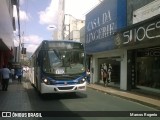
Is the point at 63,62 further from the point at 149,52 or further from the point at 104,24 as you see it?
the point at 104,24

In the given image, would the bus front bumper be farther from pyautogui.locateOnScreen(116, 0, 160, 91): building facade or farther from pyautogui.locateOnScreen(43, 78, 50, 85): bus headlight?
pyautogui.locateOnScreen(116, 0, 160, 91): building facade

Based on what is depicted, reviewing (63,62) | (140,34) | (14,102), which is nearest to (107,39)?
(140,34)

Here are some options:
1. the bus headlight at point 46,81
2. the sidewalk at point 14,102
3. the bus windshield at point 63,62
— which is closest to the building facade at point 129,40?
the bus windshield at point 63,62

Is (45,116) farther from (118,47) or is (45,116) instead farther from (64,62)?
(118,47)

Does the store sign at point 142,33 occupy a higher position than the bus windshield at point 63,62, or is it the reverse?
the store sign at point 142,33

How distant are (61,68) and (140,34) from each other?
211 inches

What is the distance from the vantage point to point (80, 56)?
17.2 m

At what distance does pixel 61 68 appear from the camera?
1658 centimetres

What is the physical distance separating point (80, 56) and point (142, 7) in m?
5.88

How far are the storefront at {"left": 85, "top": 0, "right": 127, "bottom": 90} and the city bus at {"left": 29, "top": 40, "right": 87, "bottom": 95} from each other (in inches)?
272

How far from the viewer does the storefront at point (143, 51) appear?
57.5 ft

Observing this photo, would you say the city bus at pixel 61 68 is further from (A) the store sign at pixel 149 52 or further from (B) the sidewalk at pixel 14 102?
(A) the store sign at pixel 149 52

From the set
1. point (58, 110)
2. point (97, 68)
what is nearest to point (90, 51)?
point (97, 68)

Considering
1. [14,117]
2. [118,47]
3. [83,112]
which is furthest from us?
[118,47]
